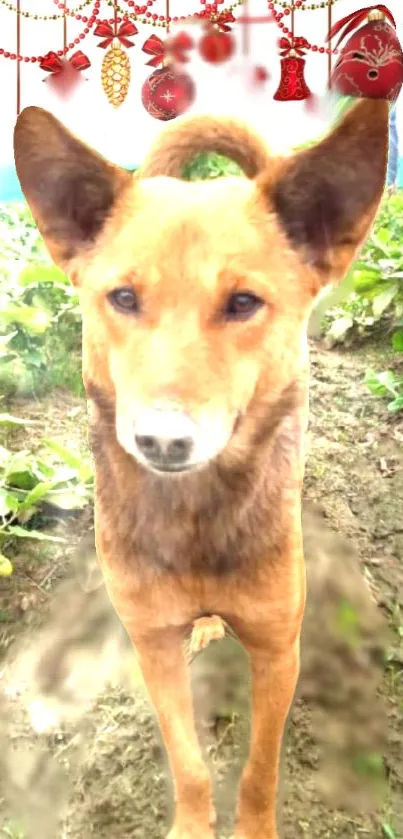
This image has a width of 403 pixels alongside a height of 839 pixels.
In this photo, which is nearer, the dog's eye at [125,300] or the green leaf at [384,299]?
the dog's eye at [125,300]

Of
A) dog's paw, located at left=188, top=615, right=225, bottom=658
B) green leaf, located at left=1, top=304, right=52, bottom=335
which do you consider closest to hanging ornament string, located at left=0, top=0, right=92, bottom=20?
green leaf, located at left=1, top=304, right=52, bottom=335

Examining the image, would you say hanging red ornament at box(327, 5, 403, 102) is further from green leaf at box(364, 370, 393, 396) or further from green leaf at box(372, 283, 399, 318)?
green leaf at box(364, 370, 393, 396)

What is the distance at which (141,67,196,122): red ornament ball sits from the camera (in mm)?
957

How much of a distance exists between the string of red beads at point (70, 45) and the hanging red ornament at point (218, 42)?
5.4 inches

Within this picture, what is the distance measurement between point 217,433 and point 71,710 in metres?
0.44

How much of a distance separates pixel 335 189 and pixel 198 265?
0.15 m

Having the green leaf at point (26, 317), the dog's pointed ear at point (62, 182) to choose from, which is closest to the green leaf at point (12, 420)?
the green leaf at point (26, 317)

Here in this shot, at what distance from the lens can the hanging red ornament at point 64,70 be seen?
0.99 meters

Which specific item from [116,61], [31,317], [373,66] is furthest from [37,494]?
[373,66]

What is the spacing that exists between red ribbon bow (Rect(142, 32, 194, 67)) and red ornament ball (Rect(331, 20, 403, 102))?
18 cm

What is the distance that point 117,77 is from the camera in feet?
3.21

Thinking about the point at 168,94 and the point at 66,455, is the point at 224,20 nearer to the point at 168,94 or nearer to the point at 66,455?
the point at 168,94

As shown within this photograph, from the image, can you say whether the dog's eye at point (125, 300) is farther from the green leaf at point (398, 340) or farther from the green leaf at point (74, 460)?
the green leaf at point (398, 340)

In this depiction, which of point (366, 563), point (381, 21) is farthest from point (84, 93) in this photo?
point (366, 563)
